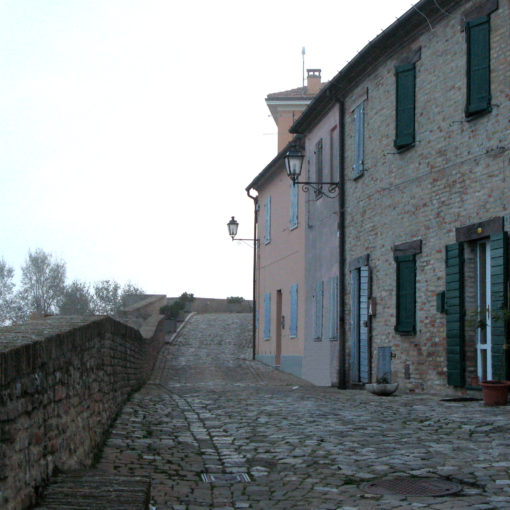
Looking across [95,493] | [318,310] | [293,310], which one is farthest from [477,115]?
[293,310]

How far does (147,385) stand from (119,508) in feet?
44.8

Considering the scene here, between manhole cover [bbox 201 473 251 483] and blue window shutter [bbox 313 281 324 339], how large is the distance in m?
13.0

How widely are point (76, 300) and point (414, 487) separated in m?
54.1

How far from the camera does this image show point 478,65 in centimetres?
1217

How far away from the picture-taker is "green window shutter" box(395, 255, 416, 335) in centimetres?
1412

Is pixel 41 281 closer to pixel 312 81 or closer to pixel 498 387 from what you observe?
pixel 312 81

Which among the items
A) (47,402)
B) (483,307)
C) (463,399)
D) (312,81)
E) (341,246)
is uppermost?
(312,81)

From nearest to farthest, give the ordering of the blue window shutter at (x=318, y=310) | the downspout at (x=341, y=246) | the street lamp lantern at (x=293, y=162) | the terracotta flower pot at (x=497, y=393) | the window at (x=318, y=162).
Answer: the terracotta flower pot at (x=497, y=393) → the street lamp lantern at (x=293, y=162) → the downspout at (x=341, y=246) → the blue window shutter at (x=318, y=310) → the window at (x=318, y=162)

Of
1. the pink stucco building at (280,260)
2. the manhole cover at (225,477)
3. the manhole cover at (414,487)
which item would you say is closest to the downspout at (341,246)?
the pink stucco building at (280,260)

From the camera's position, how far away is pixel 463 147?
41.2 feet

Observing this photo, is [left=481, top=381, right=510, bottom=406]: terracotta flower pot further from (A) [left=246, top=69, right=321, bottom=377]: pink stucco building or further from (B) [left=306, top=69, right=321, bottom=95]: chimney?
(B) [left=306, top=69, right=321, bottom=95]: chimney

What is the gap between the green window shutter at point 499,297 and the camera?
11.3 m

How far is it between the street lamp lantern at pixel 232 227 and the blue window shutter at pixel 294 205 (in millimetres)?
4289

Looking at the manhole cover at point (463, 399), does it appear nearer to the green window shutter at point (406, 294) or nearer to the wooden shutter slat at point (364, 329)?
the green window shutter at point (406, 294)
